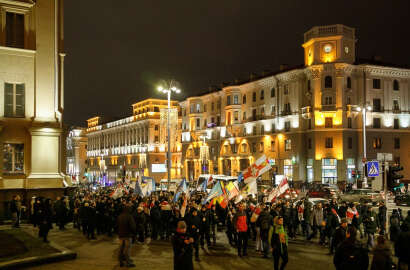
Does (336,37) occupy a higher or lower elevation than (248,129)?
higher

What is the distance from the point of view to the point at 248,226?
16750mm

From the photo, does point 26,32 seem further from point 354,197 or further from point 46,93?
point 354,197

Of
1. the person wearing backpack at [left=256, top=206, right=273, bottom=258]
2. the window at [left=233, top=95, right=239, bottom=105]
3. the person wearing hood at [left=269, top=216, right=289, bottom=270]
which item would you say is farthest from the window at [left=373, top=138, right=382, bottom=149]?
the person wearing hood at [left=269, top=216, right=289, bottom=270]

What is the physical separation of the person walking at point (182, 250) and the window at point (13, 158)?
57.1ft

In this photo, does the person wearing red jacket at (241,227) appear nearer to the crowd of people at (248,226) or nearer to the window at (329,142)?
the crowd of people at (248,226)

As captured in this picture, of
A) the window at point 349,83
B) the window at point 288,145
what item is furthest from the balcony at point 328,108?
the window at point 288,145

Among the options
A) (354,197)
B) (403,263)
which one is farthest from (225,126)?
(403,263)

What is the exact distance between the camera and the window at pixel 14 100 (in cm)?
2362

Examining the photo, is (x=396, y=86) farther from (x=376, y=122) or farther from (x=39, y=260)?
(x=39, y=260)

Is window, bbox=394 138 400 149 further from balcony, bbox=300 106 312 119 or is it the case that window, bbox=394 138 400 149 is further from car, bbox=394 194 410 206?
car, bbox=394 194 410 206

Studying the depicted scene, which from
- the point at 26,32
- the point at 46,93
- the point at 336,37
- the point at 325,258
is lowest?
the point at 325,258

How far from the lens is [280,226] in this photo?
12.0 metres

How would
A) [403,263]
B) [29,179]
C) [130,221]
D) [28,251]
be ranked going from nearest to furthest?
[403,263] → [130,221] → [28,251] → [29,179]

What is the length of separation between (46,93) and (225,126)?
57.7 meters
